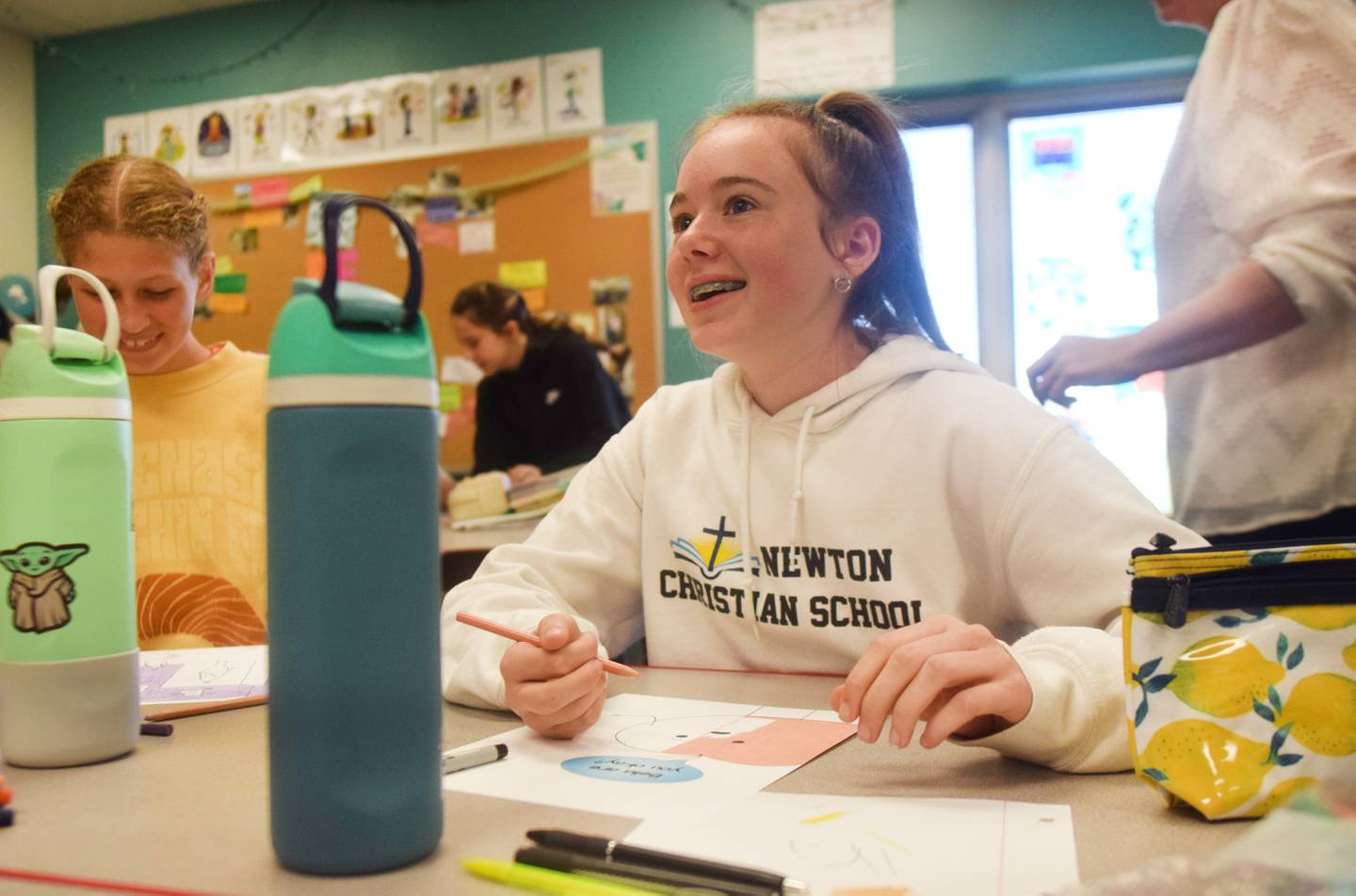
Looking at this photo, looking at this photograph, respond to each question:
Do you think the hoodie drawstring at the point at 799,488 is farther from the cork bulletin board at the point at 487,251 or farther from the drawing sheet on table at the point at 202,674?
the cork bulletin board at the point at 487,251

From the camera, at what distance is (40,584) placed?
63cm

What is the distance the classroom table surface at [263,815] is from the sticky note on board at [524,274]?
9.03 feet

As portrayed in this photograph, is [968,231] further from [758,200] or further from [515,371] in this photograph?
[758,200]

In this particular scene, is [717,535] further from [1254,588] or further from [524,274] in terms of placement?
[524,274]

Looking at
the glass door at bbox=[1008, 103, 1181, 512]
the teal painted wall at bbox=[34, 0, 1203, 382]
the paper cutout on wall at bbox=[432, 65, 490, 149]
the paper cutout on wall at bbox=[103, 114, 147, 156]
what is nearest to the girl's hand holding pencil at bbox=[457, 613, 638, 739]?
the teal painted wall at bbox=[34, 0, 1203, 382]

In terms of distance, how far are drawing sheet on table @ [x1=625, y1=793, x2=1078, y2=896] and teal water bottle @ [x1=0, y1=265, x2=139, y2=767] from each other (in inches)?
14.0

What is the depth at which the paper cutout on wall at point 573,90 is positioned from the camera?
3352mm

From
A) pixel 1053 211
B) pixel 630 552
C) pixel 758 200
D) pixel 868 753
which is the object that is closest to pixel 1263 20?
pixel 758 200

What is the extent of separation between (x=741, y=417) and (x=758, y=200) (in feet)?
0.79

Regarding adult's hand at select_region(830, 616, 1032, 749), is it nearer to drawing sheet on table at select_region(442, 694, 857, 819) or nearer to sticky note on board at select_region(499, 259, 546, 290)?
drawing sheet on table at select_region(442, 694, 857, 819)

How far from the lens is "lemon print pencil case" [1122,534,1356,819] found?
21.1 inches

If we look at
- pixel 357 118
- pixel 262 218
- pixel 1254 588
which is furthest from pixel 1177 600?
pixel 262 218

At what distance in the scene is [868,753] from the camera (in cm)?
68

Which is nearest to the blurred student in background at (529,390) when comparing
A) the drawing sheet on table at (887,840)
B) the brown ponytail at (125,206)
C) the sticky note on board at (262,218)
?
the sticky note on board at (262,218)
